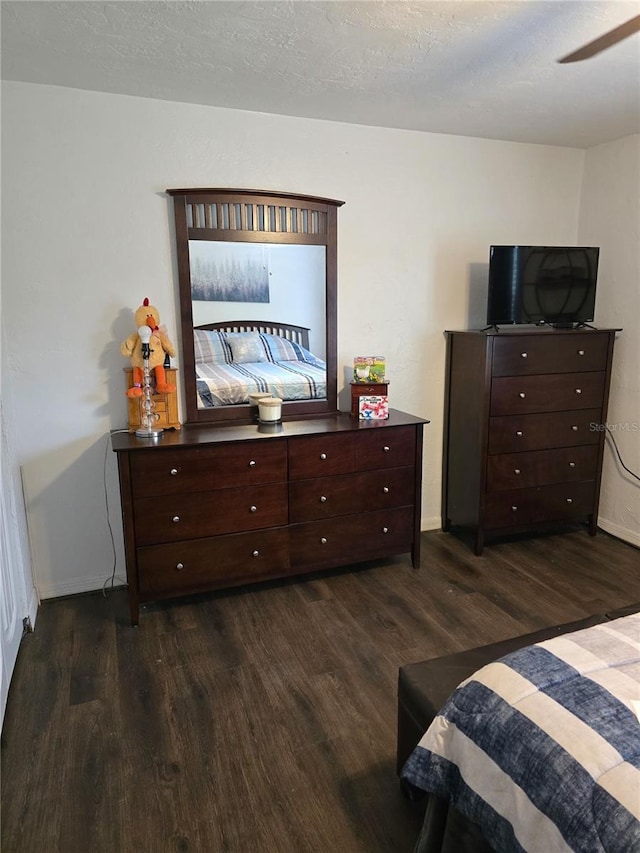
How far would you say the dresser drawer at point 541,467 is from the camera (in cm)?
316

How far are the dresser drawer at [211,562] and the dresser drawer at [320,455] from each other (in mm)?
323

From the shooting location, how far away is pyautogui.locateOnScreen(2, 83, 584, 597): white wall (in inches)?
97.7

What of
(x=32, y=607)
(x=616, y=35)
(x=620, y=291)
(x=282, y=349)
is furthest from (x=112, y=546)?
(x=620, y=291)

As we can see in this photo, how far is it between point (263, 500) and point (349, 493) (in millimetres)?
459

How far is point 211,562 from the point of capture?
2.60m

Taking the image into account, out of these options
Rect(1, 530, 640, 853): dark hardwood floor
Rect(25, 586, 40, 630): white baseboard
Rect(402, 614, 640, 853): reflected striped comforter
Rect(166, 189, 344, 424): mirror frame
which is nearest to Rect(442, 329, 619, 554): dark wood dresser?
Rect(1, 530, 640, 853): dark hardwood floor

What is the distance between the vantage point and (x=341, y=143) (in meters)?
2.94

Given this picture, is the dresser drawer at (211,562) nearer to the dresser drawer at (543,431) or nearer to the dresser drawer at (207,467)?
the dresser drawer at (207,467)

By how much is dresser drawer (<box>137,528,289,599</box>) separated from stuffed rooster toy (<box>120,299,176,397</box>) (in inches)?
29.5

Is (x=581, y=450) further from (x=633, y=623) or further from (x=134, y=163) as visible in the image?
(x=134, y=163)

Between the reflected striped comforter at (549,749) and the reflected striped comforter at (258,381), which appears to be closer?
the reflected striped comforter at (549,749)

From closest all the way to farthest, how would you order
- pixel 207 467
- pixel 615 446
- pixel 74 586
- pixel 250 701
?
1. pixel 250 701
2. pixel 207 467
3. pixel 74 586
4. pixel 615 446

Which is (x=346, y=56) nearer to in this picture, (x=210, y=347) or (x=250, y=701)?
(x=210, y=347)

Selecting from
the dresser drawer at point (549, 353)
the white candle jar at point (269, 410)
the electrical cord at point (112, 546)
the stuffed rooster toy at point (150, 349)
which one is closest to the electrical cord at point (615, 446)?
the dresser drawer at point (549, 353)
